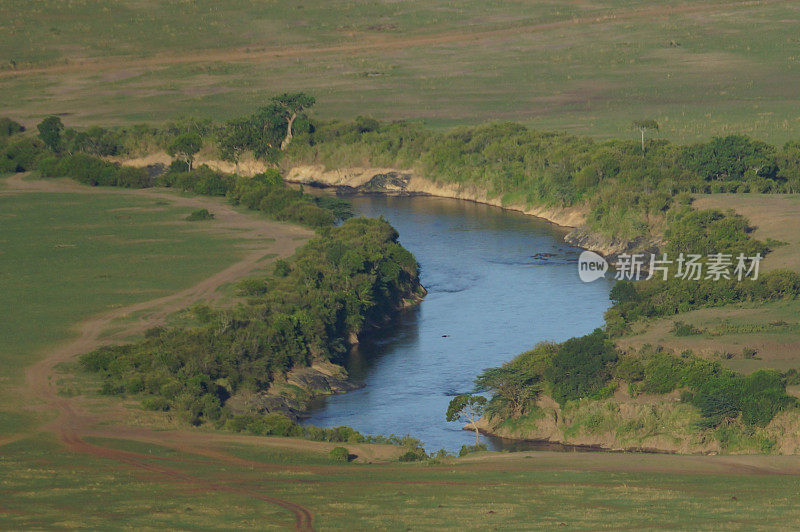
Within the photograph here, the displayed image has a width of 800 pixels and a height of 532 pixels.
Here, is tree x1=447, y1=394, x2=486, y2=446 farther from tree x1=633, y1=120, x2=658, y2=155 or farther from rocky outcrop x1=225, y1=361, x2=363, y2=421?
tree x1=633, y1=120, x2=658, y2=155

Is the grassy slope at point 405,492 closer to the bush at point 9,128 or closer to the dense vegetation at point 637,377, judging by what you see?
the dense vegetation at point 637,377

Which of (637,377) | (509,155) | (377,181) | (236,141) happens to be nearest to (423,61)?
(236,141)

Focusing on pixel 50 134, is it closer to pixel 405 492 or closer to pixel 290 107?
pixel 290 107

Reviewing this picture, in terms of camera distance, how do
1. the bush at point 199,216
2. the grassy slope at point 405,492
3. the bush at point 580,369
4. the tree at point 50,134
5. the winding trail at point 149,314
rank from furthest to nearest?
the tree at point 50,134
the bush at point 199,216
the bush at point 580,369
the winding trail at point 149,314
the grassy slope at point 405,492

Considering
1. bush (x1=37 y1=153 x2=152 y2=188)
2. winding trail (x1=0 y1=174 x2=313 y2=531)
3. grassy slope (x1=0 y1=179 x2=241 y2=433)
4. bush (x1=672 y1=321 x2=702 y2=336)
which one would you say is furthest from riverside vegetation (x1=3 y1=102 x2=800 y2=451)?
grassy slope (x1=0 y1=179 x2=241 y2=433)

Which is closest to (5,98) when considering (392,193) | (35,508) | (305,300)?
(392,193)

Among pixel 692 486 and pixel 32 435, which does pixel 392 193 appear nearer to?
pixel 32 435

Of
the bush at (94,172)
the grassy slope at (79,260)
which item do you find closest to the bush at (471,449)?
the grassy slope at (79,260)
